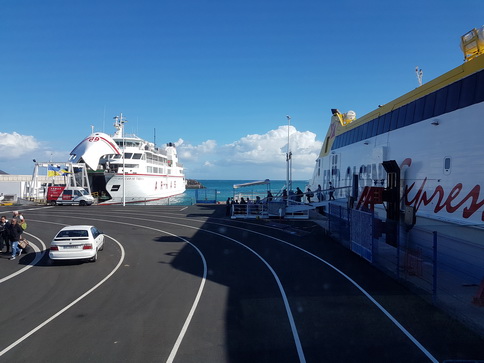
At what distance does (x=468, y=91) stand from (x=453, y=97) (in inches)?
35.1

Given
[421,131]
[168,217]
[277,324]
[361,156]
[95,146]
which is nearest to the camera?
[277,324]

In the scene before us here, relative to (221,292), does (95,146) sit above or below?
above

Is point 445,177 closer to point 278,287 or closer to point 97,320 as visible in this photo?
point 278,287

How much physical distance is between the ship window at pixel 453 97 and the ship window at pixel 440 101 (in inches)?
10.8

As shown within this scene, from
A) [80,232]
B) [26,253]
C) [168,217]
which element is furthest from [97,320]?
[168,217]

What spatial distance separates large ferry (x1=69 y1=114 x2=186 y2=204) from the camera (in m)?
50.1

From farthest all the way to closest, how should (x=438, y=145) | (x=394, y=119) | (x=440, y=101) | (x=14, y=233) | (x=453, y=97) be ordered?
(x=394, y=119) → (x=14, y=233) → (x=440, y=101) → (x=438, y=145) → (x=453, y=97)

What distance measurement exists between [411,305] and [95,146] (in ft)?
157

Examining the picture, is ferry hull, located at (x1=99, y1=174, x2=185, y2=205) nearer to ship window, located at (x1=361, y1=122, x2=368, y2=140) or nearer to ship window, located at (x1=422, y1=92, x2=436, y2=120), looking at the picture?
ship window, located at (x1=361, y1=122, x2=368, y2=140)

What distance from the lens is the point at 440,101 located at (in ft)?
48.0

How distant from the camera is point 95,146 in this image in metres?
50.0

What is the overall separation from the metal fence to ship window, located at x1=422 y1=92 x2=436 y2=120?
4507 millimetres

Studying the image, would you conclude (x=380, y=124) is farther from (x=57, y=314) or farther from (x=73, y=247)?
(x=57, y=314)

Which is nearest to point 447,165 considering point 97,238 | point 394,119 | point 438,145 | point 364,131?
point 438,145
